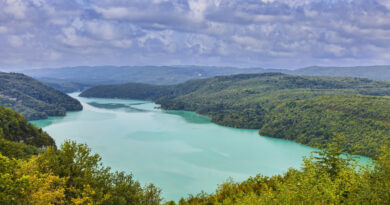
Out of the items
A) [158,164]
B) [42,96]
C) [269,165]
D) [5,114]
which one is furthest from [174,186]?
[42,96]

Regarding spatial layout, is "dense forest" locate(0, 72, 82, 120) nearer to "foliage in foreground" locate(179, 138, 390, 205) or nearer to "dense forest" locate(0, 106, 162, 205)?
"dense forest" locate(0, 106, 162, 205)

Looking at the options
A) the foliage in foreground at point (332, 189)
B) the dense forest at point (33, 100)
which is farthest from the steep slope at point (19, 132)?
the dense forest at point (33, 100)

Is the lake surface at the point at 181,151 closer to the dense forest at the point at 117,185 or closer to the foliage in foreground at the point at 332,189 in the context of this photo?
the dense forest at the point at 117,185

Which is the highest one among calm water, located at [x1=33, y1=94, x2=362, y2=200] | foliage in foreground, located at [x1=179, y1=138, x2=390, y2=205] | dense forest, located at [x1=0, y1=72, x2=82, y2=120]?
foliage in foreground, located at [x1=179, y1=138, x2=390, y2=205]

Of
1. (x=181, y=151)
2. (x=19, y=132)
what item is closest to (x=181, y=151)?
(x=181, y=151)

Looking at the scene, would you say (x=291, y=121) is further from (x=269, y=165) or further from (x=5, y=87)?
(x=5, y=87)

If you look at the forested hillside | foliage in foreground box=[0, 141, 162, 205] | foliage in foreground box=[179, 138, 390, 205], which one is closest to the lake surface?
foliage in foreground box=[0, 141, 162, 205]
